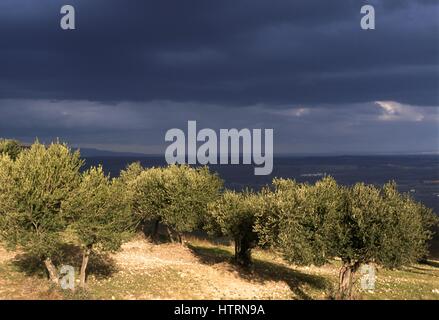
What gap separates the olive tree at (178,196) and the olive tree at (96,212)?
23774 mm

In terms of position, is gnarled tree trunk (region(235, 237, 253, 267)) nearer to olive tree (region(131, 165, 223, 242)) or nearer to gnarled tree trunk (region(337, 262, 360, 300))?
olive tree (region(131, 165, 223, 242))

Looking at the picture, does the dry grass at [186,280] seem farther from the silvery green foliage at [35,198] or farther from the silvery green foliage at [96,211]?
the silvery green foliage at [96,211]

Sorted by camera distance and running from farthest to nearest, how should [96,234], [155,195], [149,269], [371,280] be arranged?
1. [155,195]
2. [149,269]
3. [371,280]
4. [96,234]

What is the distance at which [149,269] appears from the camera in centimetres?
4478

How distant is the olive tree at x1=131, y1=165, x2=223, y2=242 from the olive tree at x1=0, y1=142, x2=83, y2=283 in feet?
92.8

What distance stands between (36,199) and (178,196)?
31.0 m

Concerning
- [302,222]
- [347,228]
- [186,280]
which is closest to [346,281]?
[347,228]

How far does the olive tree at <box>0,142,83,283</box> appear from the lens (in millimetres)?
30625

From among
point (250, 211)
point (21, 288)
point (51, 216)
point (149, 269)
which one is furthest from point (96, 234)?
point (250, 211)

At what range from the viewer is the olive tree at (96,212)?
1289 inches

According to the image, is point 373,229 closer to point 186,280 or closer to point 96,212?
Answer: point 186,280

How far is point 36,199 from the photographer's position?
1216 inches
